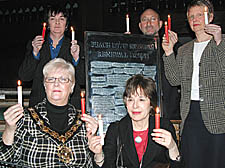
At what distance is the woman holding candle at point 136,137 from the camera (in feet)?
7.93

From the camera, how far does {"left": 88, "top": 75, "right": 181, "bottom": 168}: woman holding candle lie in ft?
7.93

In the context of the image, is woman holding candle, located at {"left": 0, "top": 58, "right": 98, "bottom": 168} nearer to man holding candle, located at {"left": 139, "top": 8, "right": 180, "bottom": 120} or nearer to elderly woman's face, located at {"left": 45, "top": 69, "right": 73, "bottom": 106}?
elderly woman's face, located at {"left": 45, "top": 69, "right": 73, "bottom": 106}

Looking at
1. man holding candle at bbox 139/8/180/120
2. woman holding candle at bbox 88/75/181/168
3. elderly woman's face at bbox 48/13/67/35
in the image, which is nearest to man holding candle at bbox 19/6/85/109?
elderly woman's face at bbox 48/13/67/35

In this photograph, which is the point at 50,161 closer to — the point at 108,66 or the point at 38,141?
the point at 38,141

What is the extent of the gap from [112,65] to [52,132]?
103 centimetres

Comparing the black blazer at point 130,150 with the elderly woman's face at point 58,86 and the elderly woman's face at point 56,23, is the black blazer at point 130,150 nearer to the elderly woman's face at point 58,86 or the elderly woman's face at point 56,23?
the elderly woman's face at point 58,86

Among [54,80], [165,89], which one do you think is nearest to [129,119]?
[54,80]

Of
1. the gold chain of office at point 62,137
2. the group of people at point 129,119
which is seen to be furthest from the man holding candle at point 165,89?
the gold chain of office at point 62,137

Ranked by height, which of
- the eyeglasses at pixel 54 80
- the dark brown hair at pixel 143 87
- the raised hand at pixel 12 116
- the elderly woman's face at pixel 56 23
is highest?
the elderly woman's face at pixel 56 23

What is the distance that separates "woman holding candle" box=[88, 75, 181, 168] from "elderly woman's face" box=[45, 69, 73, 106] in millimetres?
460

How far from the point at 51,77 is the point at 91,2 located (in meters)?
3.66

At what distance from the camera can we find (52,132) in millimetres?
2340

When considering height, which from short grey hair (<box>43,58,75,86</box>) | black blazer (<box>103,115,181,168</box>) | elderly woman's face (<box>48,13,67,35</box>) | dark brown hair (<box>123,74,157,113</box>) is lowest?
black blazer (<box>103,115,181,168</box>)

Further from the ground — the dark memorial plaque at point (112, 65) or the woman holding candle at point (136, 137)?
the dark memorial plaque at point (112, 65)
